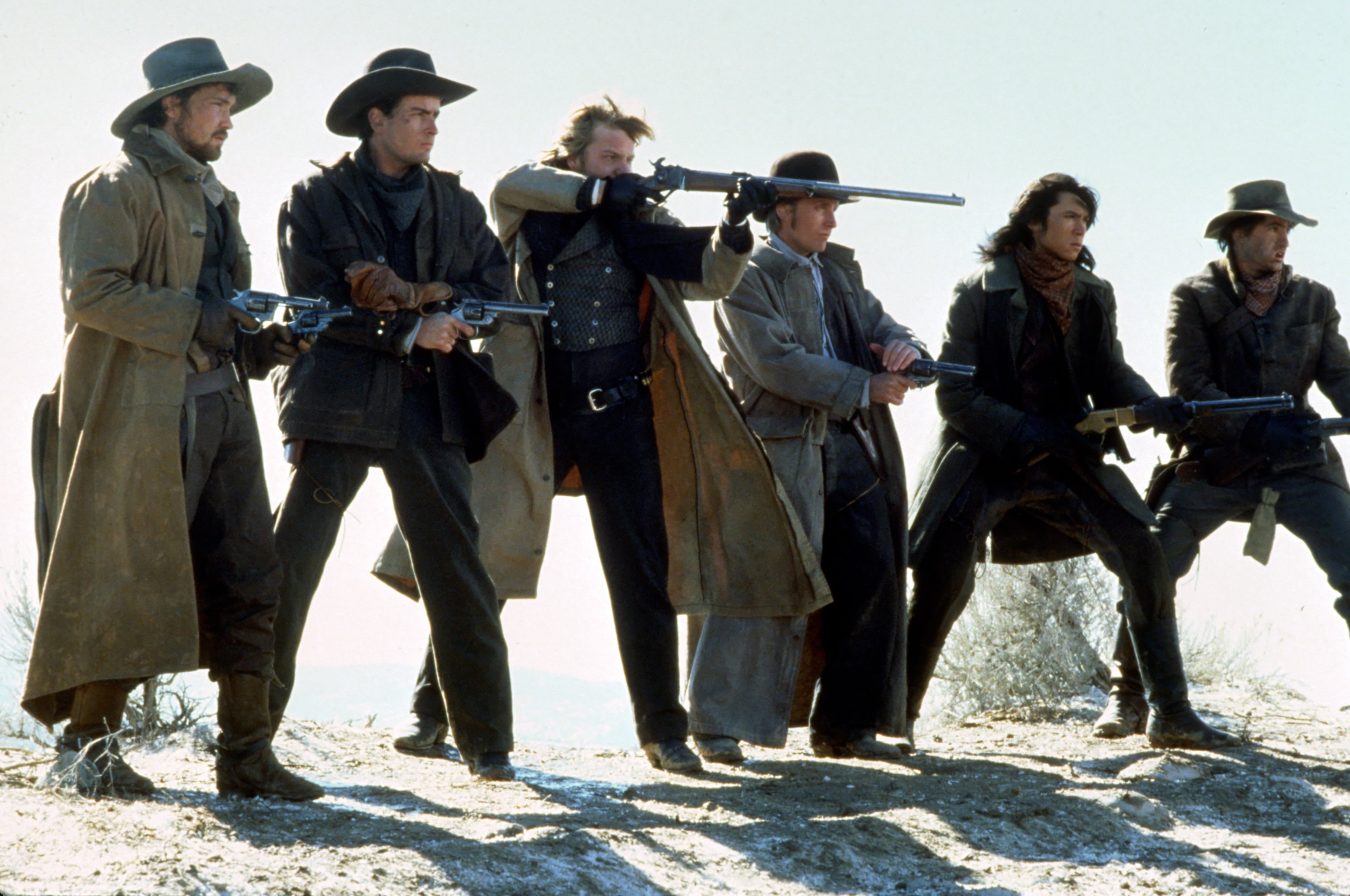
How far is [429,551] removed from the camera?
4957 mm

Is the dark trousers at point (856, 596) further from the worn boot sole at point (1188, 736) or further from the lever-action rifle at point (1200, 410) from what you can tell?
the worn boot sole at point (1188, 736)

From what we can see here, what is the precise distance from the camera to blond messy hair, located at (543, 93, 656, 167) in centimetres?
569

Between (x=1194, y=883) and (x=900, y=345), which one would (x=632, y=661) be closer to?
(x=900, y=345)

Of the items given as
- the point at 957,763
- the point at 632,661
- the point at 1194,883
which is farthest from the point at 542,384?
the point at 1194,883

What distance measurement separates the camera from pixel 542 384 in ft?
18.6

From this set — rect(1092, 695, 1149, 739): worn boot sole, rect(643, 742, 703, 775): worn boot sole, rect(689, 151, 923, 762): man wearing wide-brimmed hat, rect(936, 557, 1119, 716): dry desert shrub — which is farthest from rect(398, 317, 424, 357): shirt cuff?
rect(936, 557, 1119, 716): dry desert shrub

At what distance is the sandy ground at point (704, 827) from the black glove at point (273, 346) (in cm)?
130

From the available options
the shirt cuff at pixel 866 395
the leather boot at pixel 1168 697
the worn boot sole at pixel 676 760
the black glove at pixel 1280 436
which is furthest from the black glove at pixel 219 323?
the black glove at pixel 1280 436

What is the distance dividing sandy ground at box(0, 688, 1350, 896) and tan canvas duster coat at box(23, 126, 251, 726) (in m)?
0.43

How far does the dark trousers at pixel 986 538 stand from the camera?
6.46m

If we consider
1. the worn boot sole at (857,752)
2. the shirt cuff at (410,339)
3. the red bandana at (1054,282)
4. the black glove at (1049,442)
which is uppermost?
the red bandana at (1054,282)

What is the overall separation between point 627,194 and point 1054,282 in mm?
2118

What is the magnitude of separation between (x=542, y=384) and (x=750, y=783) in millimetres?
1600

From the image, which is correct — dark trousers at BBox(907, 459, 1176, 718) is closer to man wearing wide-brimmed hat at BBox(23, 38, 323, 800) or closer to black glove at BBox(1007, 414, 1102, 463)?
black glove at BBox(1007, 414, 1102, 463)
